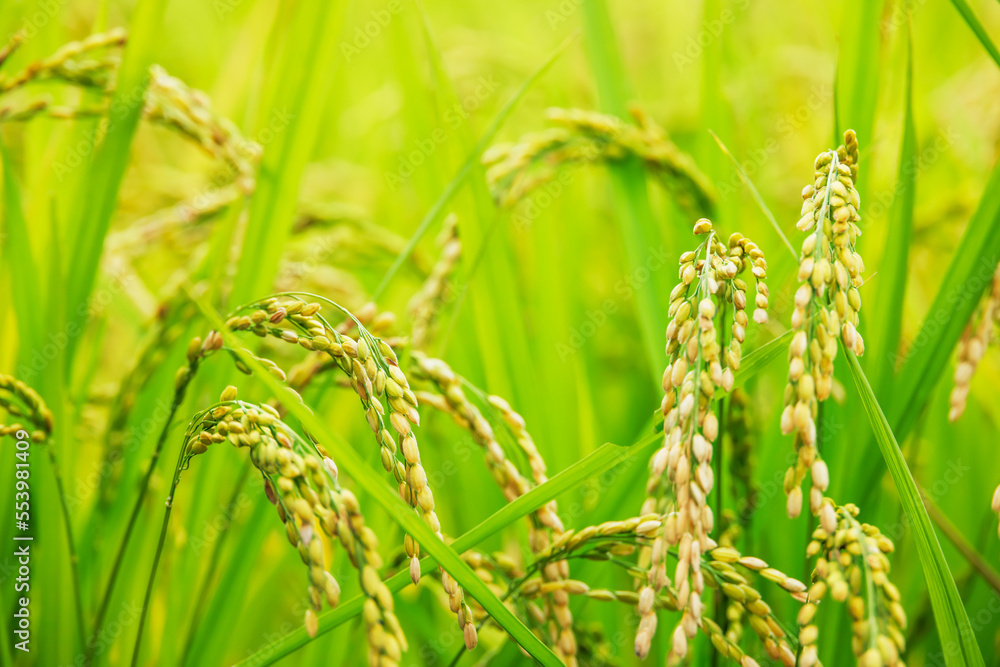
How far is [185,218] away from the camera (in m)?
1.67

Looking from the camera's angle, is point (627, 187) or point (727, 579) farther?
point (627, 187)

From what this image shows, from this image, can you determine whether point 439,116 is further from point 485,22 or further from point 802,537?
point 485,22

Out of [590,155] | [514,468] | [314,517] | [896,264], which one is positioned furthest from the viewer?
[590,155]

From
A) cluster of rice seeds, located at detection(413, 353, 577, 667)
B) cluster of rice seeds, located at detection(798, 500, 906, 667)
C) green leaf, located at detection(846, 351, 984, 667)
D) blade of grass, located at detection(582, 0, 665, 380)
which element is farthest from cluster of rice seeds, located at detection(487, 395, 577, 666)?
blade of grass, located at detection(582, 0, 665, 380)

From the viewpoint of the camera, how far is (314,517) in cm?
74

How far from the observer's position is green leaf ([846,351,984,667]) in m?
0.91

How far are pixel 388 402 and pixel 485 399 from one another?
1.00 ft

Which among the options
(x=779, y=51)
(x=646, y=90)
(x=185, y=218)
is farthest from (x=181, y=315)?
(x=646, y=90)

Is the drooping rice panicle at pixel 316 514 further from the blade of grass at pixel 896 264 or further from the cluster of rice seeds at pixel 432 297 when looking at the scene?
the blade of grass at pixel 896 264

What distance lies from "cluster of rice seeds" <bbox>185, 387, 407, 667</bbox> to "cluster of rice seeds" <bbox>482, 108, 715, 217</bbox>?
0.96 m

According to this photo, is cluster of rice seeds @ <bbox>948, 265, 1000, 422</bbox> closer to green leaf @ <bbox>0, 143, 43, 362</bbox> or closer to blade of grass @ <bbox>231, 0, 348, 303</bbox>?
blade of grass @ <bbox>231, 0, 348, 303</bbox>

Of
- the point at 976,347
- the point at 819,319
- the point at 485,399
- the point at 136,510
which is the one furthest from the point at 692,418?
the point at 136,510

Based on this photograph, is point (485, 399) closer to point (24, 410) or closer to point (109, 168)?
point (24, 410)

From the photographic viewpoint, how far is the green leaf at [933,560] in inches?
35.6
